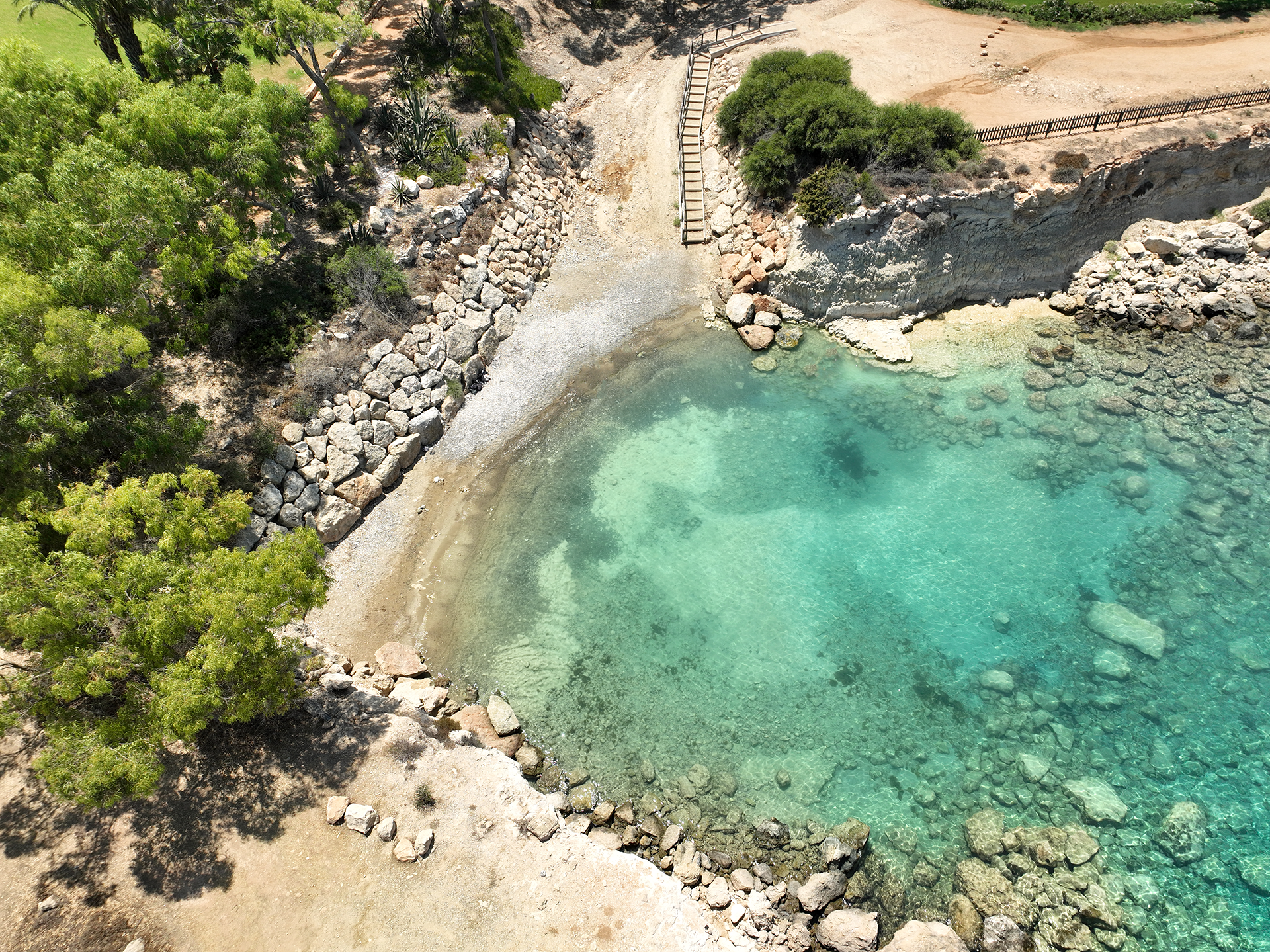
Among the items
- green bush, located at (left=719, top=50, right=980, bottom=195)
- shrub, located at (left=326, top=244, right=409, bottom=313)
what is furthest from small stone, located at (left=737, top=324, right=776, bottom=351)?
shrub, located at (left=326, top=244, right=409, bottom=313)

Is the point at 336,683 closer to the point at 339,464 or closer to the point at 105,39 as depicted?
the point at 339,464

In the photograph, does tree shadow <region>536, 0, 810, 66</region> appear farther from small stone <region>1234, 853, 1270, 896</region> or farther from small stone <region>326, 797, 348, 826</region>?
small stone <region>1234, 853, 1270, 896</region>

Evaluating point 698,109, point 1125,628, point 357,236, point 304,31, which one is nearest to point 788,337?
point 698,109

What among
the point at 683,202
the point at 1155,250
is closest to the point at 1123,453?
the point at 1155,250

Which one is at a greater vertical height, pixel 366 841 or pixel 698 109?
pixel 698 109

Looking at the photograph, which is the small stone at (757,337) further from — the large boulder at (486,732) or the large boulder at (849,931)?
the large boulder at (849,931)
